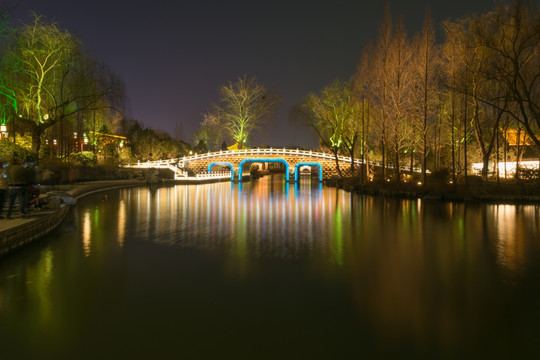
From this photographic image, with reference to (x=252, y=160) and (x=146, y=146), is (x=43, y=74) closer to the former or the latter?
(x=252, y=160)

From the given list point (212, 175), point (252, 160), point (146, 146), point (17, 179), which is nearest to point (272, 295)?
point (17, 179)

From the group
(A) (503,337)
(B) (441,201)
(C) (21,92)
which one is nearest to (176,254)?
(A) (503,337)

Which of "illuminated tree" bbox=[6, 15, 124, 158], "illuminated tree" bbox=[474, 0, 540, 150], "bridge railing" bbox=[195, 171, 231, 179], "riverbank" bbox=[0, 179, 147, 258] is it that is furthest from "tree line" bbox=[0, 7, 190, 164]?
"illuminated tree" bbox=[474, 0, 540, 150]

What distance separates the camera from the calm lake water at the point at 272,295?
4445mm

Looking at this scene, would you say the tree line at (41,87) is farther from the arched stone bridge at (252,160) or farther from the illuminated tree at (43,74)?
the arched stone bridge at (252,160)

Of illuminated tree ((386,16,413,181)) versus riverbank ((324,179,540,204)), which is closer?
riverbank ((324,179,540,204))

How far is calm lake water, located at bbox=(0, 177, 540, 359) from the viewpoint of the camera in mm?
4445

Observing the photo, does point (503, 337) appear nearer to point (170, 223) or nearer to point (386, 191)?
point (170, 223)

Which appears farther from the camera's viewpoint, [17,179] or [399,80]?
[399,80]

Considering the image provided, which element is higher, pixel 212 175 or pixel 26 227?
pixel 212 175

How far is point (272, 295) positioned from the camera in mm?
6121

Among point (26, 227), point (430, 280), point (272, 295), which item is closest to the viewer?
point (272, 295)

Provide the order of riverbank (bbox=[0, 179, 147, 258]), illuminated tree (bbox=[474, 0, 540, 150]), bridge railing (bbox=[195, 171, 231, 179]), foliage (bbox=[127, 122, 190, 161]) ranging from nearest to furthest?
riverbank (bbox=[0, 179, 147, 258]) → illuminated tree (bbox=[474, 0, 540, 150]) → bridge railing (bbox=[195, 171, 231, 179]) → foliage (bbox=[127, 122, 190, 161])

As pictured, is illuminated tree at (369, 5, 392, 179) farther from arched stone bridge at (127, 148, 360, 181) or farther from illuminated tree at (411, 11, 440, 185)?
arched stone bridge at (127, 148, 360, 181)
